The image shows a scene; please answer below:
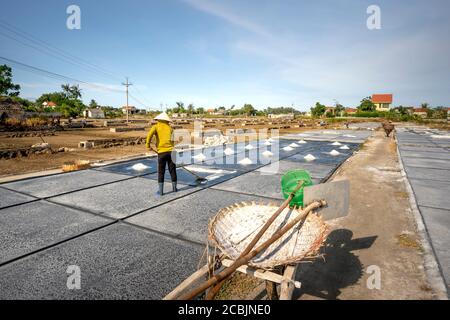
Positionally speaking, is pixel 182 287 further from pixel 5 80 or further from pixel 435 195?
pixel 5 80

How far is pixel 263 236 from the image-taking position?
8.49 ft

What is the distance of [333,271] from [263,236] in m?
1.06

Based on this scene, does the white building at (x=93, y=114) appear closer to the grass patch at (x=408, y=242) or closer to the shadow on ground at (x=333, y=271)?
the shadow on ground at (x=333, y=271)

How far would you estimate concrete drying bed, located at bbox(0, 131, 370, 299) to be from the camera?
8.77ft

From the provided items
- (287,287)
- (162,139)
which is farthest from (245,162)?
(287,287)

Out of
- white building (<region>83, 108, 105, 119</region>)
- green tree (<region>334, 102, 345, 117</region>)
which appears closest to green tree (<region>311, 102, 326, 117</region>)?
green tree (<region>334, 102, 345, 117</region>)

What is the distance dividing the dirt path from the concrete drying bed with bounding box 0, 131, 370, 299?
1481mm

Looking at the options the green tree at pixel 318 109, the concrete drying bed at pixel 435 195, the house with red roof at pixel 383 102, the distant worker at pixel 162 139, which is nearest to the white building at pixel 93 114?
the green tree at pixel 318 109

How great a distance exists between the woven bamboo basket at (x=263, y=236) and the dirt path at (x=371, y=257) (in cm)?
61

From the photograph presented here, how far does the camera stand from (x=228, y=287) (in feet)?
8.96

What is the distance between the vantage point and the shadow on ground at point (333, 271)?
2.62 metres

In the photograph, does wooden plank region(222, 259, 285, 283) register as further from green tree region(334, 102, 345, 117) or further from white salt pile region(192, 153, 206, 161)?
green tree region(334, 102, 345, 117)
